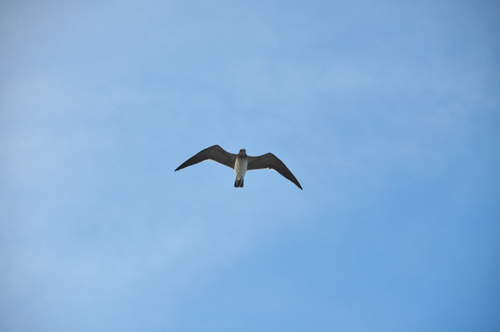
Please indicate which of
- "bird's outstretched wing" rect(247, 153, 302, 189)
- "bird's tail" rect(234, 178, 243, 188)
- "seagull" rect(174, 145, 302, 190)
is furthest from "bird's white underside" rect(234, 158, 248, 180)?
"bird's outstretched wing" rect(247, 153, 302, 189)

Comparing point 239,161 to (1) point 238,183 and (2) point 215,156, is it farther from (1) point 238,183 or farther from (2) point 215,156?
(2) point 215,156

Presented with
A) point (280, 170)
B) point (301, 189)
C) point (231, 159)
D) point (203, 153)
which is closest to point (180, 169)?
point (203, 153)

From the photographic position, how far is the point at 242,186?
21812 millimetres

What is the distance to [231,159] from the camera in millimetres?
22812

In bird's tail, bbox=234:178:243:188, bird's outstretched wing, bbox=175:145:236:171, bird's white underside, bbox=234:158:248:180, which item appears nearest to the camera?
bird's tail, bbox=234:178:243:188

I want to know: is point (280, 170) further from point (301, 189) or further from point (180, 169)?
point (180, 169)

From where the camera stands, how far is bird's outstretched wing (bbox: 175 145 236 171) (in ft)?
72.3

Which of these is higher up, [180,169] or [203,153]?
[203,153]

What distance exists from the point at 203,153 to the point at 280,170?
6047mm

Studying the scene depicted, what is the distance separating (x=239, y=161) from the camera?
72.3 feet

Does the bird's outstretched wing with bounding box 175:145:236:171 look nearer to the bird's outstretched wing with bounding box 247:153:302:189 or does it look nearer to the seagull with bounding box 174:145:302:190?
the seagull with bounding box 174:145:302:190

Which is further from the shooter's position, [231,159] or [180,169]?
[231,159]

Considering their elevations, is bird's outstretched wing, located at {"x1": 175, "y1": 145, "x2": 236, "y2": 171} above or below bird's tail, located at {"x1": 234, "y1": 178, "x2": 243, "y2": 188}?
above

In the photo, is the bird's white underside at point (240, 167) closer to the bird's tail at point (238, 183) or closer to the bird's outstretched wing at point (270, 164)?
the bird's tail at point (238, 183)
